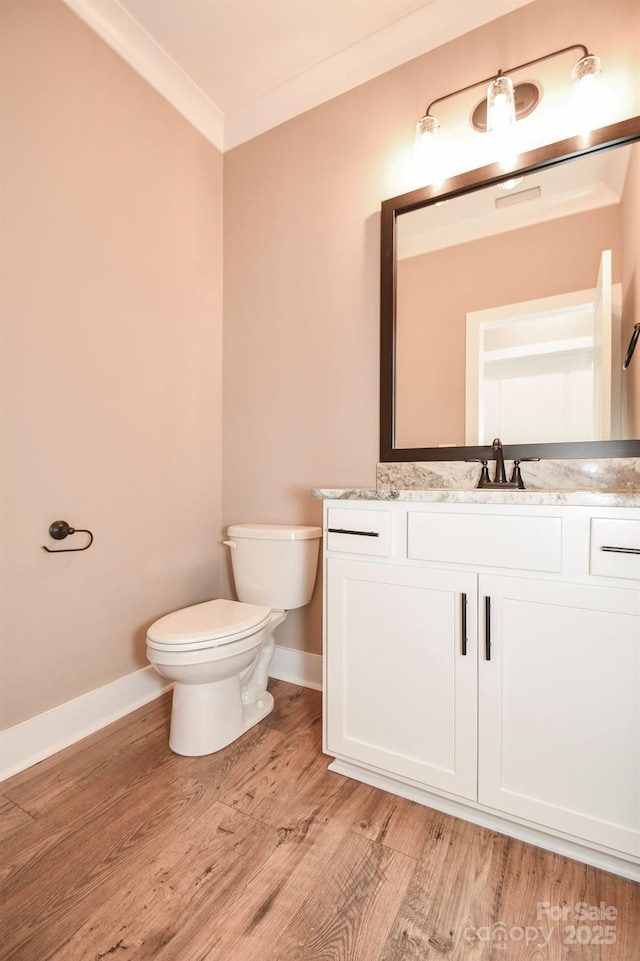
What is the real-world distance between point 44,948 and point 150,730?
77 centimetres

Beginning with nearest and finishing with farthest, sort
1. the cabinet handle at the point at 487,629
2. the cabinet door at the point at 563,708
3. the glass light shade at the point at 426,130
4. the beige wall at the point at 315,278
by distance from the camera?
the cabinet door at the point at 563,708, the cabinet handle at the point at 487,629, the glass light shade at the point at 426,130, the beige wall at the point at 315,278

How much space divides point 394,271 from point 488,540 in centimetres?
116

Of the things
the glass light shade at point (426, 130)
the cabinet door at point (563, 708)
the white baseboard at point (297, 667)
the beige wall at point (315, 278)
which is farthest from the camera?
the white baseboard at point (297, 667)

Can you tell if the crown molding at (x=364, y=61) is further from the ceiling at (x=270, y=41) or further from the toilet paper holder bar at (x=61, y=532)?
the toilet paper holder bar at (x=61, y=532)

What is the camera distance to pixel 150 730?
166 cm

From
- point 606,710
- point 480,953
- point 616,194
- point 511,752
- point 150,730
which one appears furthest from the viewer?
point 150,730

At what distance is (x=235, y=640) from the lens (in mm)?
1483

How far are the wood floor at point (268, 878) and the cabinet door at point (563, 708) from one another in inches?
6.0

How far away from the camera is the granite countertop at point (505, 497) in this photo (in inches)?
40.0

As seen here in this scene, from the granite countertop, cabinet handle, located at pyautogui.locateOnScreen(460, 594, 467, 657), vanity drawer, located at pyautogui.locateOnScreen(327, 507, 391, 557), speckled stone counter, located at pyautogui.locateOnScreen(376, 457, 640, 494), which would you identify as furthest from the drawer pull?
speckled stone counter, located at pyautogui.locateOnScreen(376, 457, 640, 494)

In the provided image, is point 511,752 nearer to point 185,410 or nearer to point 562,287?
point 562,287

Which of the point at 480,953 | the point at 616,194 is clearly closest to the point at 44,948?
the point at 480,953

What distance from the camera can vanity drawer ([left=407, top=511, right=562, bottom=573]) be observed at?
109cm

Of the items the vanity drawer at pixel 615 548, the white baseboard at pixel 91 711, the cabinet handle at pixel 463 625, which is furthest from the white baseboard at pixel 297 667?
the vanity drawer at pixel 615 548
